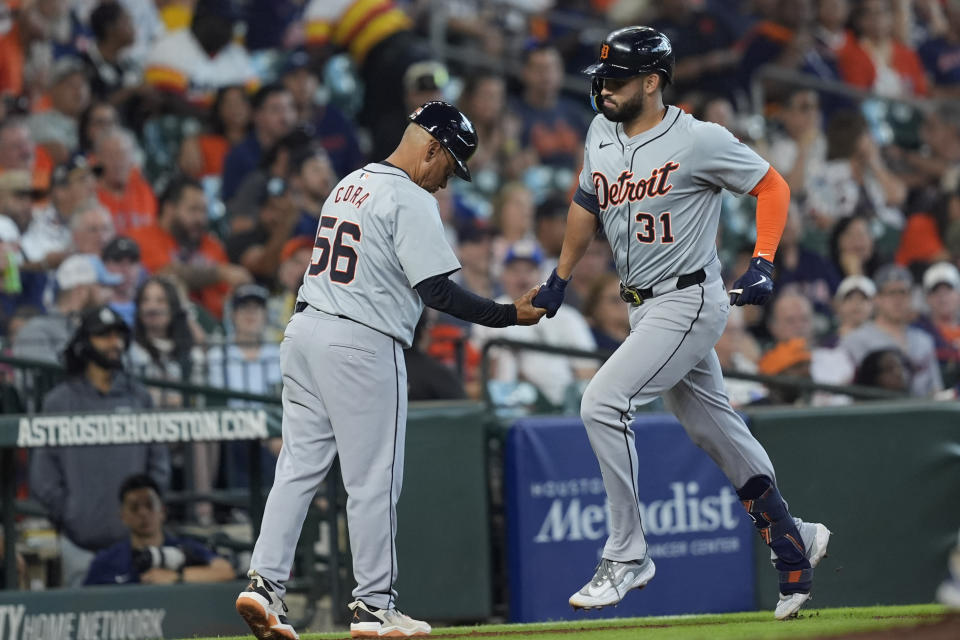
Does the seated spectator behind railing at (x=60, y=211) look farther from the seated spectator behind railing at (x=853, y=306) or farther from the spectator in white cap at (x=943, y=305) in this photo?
the spectator in white cap at (x=943, y=305)

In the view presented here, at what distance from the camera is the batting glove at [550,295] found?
18.9 feet

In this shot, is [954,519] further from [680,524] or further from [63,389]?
[63,389]

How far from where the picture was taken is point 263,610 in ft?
17.1

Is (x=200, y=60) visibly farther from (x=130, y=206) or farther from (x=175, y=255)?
(x=175, y=255)

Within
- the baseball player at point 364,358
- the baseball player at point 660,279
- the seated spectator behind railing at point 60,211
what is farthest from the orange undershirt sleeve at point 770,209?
the seated spectator behind railing at point 60,211

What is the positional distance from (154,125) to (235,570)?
437cm

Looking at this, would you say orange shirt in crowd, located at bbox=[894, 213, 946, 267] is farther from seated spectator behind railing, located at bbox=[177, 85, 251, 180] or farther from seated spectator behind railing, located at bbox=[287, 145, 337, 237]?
Answer: seated spectator behind railing, located at bbox=[177, 85, 251, 180]

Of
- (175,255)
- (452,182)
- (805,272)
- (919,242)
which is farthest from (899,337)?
(175,255)

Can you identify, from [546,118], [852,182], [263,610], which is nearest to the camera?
[263,610]

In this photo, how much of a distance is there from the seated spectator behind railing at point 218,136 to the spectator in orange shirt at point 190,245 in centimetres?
70

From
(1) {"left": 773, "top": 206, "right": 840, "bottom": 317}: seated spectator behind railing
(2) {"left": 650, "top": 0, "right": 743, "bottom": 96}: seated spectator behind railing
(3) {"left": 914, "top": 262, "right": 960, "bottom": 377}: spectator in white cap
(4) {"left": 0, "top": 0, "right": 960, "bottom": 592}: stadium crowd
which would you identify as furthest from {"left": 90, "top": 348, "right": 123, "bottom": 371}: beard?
(2) {"left": 650, "top": 0, "right": 743, "bottom": 96}: seated spectator behind railing

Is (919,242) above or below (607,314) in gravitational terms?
above

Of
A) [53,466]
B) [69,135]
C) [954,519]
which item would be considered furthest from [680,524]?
[69,135]

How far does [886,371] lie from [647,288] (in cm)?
409
